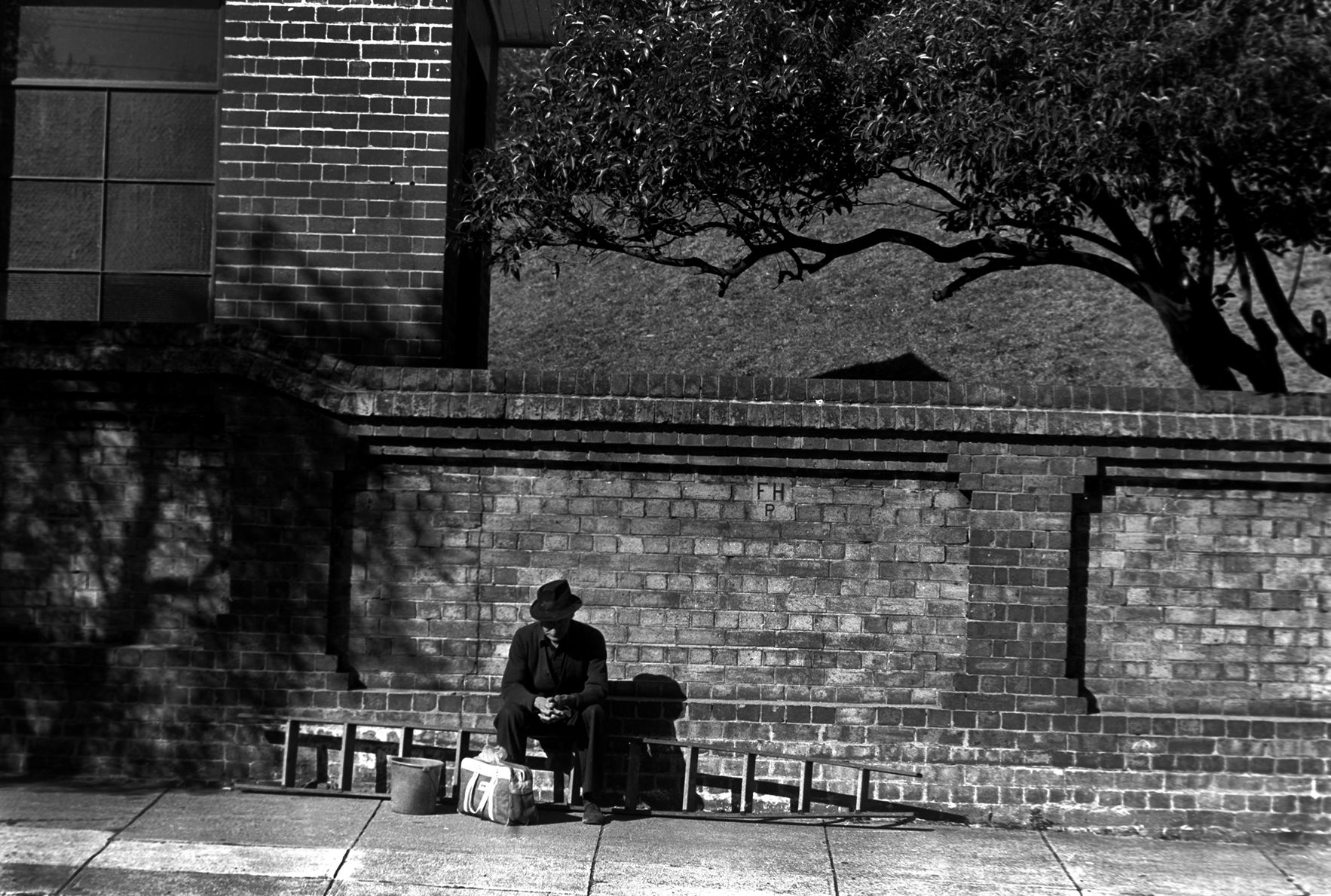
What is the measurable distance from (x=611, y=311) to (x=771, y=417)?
11.2 m

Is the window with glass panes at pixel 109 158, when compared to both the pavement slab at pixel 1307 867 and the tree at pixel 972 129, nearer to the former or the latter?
the tree at pixel 972 129

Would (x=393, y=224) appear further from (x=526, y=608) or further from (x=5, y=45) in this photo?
(x=5, y=45)

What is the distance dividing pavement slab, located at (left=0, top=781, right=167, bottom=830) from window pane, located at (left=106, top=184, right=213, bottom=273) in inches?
142

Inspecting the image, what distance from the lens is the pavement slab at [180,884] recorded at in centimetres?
575

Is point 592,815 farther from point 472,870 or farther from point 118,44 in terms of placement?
point 118,44

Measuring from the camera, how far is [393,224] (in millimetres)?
8375

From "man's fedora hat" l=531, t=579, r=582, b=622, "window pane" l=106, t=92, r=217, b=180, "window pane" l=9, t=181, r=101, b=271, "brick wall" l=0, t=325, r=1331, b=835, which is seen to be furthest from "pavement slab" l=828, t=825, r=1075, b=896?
"window pane" l=9, t=181, r=101, b=271

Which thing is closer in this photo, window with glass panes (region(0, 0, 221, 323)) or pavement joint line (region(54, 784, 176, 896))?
pavement joint line (region(54, 784, 176, 896))

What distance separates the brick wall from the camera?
7.11 meters

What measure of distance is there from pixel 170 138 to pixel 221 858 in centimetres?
515

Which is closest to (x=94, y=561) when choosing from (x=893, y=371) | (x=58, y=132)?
(x=58, y=132)

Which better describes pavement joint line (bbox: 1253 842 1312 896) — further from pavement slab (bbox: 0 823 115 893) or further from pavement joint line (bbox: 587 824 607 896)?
pavement slab (bbox: 0 823 115 893)

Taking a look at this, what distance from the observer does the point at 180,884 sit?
5836mm

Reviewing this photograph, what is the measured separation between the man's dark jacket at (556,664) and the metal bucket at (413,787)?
1.78 feet
